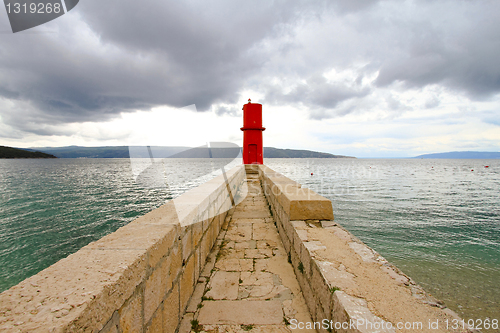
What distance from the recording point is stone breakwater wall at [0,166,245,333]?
36.4 inches

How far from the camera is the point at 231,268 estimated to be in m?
3.06

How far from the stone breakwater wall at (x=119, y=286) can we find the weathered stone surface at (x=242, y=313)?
9.6 inches

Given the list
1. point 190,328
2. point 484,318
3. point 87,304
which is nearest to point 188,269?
point 190,328

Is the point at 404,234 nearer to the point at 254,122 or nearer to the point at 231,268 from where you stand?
the point at 231,268

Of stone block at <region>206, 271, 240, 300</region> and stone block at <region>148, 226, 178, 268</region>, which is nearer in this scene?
stone block at <region>148, 226, 178, 268</region>

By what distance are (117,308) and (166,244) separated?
63cm

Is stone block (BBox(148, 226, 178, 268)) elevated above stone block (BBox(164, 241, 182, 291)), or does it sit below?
above

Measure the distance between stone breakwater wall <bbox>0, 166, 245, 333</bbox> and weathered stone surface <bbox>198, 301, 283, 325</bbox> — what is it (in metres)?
0.24

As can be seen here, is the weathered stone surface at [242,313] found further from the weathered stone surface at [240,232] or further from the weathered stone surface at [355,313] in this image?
the weathered stone surface at [240,232]

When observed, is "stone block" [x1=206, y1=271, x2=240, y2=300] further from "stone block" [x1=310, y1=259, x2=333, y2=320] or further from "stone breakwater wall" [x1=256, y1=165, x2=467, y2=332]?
"stone block" [x1=310, y1=259, x2=333, y2=320]

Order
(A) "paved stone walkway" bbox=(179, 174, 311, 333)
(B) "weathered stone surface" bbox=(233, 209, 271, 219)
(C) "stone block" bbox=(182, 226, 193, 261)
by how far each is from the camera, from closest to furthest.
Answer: (A) "paved stone walkway" bbox=(179, 174, 311, 333) → (C) "stone block" bbox=(182, 226, 193, 261) → (B) "weathered stone surface" bbox=(233, 209, 271, 219)

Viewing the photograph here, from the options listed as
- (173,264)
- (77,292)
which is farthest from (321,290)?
(77,292)

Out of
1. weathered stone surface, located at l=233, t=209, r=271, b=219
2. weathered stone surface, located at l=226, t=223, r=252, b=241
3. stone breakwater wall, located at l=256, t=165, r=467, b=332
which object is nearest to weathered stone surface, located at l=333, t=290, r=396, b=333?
stone breakwater wall, located at l=256, t=165, r=467, b=332

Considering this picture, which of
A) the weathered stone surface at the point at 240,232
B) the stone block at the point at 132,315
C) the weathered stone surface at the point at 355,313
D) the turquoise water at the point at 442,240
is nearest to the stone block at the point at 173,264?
the stone block at the point at 132,315
